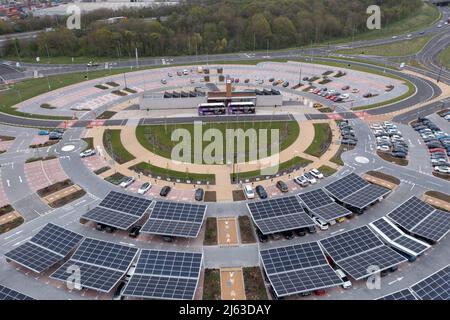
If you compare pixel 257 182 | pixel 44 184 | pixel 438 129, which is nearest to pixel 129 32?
pixel 44 184

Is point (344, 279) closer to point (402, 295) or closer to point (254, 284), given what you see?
point (402, 295)

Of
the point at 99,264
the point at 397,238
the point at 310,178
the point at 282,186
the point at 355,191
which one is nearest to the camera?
the point at 99,264

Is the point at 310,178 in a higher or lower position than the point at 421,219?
higher

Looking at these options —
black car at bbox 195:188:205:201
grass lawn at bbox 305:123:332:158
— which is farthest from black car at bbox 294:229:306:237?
grass lawn at bbox 305:123:332:158

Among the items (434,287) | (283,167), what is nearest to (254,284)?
(434,287)

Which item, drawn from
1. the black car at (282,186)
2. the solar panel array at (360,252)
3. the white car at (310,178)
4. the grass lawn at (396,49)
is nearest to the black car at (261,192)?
the black car at (282,186)

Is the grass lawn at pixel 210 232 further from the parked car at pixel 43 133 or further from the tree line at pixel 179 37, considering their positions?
the tree line at pixel 179 37

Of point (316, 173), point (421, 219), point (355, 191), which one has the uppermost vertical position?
point (316, 173)
